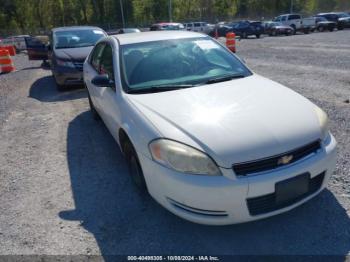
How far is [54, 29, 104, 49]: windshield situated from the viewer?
361 inches

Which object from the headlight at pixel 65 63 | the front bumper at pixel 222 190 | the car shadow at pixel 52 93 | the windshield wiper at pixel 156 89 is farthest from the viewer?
the headlight at pixel 65 63

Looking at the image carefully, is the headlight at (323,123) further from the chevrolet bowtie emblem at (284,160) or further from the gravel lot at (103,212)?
the gravel lot at (103,212)

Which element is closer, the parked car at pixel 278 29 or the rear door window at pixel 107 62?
the rear door window at pixel 107 62

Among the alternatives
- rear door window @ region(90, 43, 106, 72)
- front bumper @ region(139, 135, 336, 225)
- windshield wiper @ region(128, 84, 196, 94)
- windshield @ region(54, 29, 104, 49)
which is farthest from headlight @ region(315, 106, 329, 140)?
windshield @ region(54, 29, 104, 49)

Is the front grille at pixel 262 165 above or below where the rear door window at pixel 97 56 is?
below

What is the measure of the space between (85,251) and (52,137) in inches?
121

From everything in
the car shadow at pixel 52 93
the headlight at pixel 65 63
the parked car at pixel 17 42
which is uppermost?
the headlight at pixel 65 63

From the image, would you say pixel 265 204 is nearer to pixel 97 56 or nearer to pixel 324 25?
pixel 97 56

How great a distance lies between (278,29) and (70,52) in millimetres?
24009

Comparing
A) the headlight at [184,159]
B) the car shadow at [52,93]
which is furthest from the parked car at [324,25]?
the headlight at [184,159]

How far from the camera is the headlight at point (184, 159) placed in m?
2.41

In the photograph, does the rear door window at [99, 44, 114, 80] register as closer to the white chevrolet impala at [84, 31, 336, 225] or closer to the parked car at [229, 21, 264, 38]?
→ the white chevrolet impala at [84, 31, 336, 225]

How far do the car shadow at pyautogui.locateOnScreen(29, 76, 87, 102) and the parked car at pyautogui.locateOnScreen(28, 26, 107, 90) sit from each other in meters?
0.23

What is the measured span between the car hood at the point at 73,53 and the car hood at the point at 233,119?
5714mm
